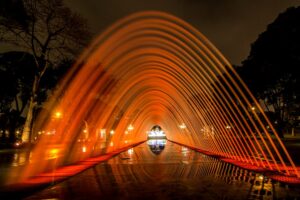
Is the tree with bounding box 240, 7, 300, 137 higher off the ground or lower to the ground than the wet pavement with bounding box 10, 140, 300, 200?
higher

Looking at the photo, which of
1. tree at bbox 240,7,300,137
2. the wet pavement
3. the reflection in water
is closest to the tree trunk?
the reflection in water

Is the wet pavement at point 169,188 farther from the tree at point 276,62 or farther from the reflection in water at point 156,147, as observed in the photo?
the tree at point 276,62

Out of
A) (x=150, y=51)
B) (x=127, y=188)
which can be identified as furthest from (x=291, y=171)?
(x=150, y=51)

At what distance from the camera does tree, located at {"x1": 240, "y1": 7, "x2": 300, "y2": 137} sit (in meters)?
32.2

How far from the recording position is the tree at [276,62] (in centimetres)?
3216

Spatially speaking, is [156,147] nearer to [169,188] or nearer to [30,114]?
[30,114]

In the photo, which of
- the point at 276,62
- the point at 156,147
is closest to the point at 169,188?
the point at 276,62

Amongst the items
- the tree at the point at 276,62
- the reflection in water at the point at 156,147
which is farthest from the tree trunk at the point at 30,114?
the tree at the point at 276,62

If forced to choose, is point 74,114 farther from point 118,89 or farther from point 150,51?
point 150,51

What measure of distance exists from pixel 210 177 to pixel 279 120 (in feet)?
135

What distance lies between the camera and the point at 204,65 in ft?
80.7

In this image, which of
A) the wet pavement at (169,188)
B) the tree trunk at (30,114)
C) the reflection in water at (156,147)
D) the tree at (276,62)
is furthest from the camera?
the tree trunk at (30,114)

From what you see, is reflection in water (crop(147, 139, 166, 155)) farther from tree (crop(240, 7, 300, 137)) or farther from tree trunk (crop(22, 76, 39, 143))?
tree (crop(240, 7, 300, 137))

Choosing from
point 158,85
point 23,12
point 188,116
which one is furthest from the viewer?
point 158,85
